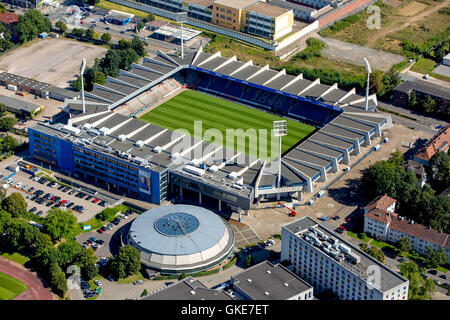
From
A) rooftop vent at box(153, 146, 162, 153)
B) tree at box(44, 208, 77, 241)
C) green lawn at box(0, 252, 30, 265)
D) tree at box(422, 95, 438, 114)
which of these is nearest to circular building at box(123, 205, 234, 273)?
tree at box(44, 208, 77, 241)

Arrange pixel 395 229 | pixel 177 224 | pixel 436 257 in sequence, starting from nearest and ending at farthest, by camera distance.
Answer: pixel 436 257, pixel 177 224, pixel 395 229

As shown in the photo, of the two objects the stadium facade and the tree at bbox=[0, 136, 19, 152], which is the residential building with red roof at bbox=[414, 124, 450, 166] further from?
the tree at bbox=[0, 136, 19, 152]

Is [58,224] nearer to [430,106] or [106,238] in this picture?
[106,238]

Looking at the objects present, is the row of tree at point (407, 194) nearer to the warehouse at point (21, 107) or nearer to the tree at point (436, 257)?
the tree at point (436, 257)

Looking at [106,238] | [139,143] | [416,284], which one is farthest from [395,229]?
[139,143]

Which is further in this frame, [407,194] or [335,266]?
[407,194]
